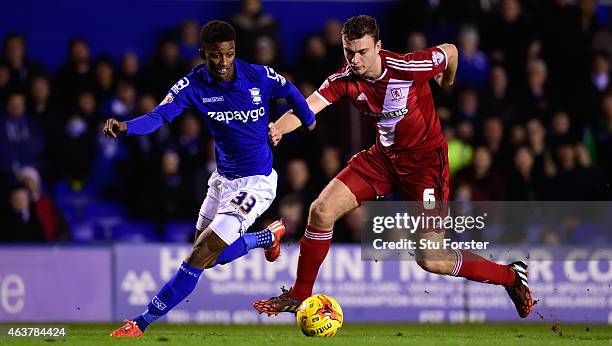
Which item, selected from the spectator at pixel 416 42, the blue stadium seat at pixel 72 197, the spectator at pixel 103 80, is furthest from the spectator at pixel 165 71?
the spectator at pixel 416 42

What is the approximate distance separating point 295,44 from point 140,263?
428 cm

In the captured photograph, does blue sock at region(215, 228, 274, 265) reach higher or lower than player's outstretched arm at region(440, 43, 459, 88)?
lower

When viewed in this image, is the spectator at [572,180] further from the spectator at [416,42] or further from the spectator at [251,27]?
the spectator at [251,27]

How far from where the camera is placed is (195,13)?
15578 mm

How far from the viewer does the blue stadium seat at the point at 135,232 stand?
13664 millimetres

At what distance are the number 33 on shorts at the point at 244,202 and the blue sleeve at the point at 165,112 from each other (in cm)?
81

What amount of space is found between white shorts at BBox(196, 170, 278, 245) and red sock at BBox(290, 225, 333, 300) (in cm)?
48

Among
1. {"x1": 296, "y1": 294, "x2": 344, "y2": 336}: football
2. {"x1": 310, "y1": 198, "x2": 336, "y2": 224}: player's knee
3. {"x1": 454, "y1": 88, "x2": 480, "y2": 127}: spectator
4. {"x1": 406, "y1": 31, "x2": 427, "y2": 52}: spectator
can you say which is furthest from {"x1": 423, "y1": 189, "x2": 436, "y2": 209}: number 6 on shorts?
{"x1": 406, "y1": 31, "x2": 427, "y2": 52}: spectator

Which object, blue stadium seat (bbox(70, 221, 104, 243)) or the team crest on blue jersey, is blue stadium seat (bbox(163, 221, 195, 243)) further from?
the team crest on blue jersey

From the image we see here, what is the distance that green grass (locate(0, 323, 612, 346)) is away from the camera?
359 inches

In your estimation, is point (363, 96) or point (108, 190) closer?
point (363, 96)

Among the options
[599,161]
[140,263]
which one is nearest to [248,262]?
[140,263]

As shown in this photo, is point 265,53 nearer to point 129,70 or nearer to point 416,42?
point 129,70

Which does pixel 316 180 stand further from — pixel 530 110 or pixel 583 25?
pixel 583 25
